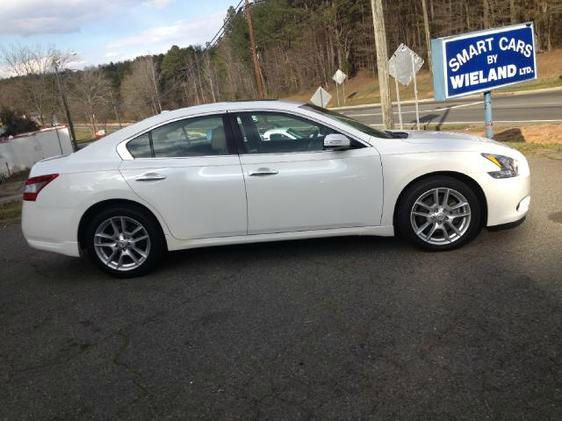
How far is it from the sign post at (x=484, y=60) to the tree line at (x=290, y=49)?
1527 inches

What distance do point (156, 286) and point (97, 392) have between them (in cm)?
168

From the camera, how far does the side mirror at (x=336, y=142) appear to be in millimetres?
4621

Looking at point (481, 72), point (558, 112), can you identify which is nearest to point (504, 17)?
point (558, 112)

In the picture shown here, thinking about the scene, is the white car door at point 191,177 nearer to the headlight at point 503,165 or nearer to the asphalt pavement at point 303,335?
the asphalt pavement at point 303,335

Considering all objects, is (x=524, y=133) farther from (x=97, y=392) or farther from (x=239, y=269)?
(x=97, y=392)

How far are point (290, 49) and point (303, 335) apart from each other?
7693 cm

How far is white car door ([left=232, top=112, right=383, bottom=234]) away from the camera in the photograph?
4.71m

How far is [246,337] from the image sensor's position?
361 centimetres

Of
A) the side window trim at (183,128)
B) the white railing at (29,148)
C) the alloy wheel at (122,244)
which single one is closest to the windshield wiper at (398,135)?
the side window trim at (183,128)

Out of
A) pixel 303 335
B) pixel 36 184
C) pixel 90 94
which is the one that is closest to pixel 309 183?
pixel 303 335

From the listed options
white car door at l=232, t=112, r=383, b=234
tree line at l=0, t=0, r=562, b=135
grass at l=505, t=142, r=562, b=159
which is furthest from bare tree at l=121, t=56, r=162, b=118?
white car door at l=232, t=112, r=383, b=234

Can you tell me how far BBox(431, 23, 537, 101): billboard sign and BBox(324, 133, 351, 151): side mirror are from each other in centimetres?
562

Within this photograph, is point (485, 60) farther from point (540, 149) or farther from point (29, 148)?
point (29, 148)

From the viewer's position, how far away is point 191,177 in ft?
15.6
